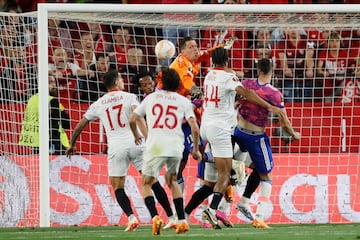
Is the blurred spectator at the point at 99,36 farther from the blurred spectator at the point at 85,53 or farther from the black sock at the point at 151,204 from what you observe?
the black sock at the point at 151,204

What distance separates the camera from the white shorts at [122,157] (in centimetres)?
1538

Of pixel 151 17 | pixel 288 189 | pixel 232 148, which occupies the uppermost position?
A: pixel 151 17

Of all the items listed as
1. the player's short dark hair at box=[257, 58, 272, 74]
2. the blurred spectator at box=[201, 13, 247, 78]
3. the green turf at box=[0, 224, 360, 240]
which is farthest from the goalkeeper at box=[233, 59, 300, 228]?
the blurred spectator at box=[201, 13, 247, 78]

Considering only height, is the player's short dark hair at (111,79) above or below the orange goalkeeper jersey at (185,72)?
above

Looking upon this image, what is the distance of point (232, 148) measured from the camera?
1578 centimetres

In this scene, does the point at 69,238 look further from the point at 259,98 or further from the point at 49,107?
the point at 49,107

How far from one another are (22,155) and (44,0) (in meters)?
4.95

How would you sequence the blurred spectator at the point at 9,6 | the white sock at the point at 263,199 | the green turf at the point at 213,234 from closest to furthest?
the green turf at the point at 213,234 → the white sock at the point at 263,199 → the blurred spectator at the point at 9,6

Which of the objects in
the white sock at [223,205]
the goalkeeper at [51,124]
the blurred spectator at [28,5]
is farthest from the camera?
the blurred spectator at [28,5]

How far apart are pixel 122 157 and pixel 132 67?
3.52 m

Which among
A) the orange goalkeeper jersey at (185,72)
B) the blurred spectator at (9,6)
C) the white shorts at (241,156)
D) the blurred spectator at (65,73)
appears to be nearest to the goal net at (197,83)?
the blurred spectator at (65,73)

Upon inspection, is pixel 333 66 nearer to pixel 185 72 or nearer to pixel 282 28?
pixel 282 28

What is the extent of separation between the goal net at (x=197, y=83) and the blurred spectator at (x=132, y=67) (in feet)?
0.07

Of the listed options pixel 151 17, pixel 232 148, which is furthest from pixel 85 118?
pixel 151 17
